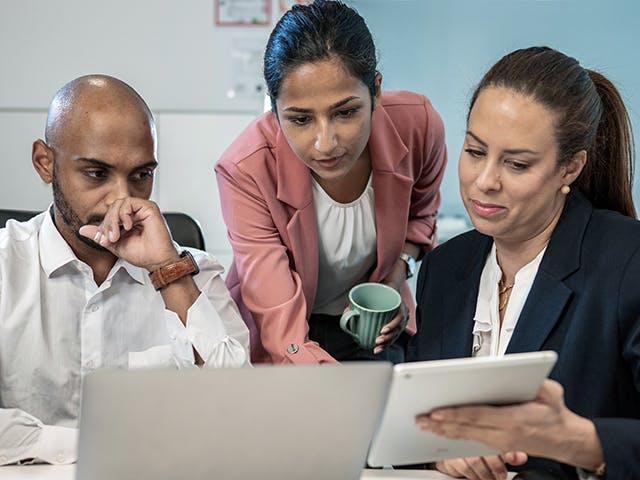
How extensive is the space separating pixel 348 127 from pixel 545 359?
780 millimetres

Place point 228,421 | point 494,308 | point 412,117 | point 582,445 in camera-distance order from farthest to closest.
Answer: point 412,117 → point 494,308 → point 582,445 → point 228,421

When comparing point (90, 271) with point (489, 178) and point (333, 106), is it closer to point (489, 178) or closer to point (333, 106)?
point (333, 106)

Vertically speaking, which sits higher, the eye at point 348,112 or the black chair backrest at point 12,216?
the eye at point 348,112

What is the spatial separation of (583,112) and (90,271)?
989 mm

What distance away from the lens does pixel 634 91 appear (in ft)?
10.1

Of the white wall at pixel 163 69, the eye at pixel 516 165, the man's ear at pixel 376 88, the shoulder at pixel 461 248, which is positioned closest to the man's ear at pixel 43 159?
the man's ear at pixel 376 88

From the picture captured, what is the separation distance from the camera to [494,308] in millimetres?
1553

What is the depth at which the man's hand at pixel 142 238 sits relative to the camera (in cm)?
162

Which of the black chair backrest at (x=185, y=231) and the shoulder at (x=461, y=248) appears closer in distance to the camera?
the shoulder at (x=461, y=248)

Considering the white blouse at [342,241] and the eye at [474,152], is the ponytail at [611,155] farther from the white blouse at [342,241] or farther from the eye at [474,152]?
the white blouse at [342,241]

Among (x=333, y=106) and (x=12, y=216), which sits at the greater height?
(x=333, y=106)

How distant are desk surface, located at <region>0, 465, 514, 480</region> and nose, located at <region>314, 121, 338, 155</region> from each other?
2.01 feet

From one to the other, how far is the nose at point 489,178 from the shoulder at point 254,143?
0.54 meters

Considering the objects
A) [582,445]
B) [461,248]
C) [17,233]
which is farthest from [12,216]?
[582,445]
